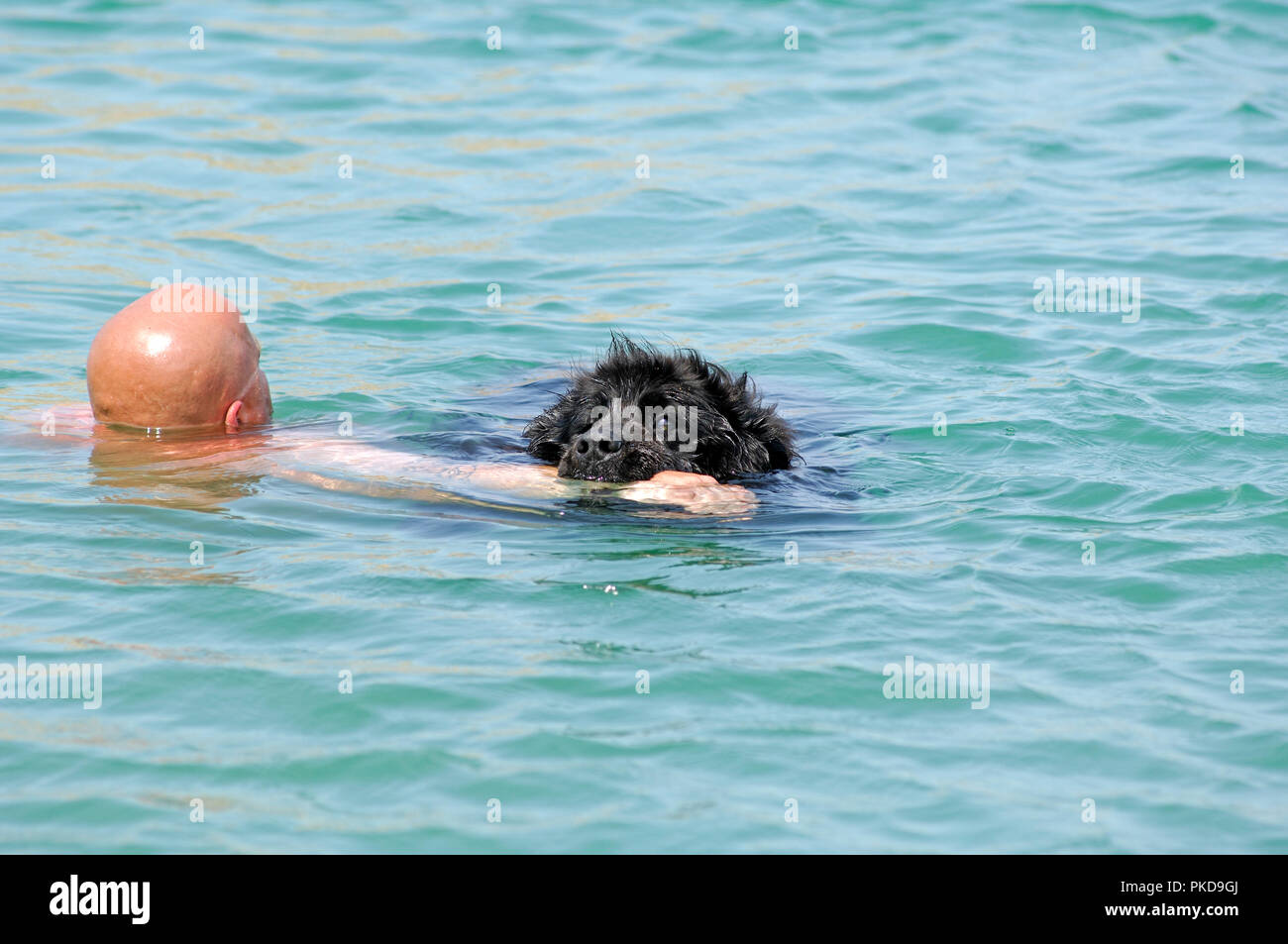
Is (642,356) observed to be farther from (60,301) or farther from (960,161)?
(960,161)

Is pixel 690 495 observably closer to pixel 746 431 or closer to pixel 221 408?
pixel 746 431

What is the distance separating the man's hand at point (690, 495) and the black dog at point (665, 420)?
0.11m

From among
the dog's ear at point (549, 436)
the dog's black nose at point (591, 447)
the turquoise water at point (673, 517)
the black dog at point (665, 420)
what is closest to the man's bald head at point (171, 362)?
the turquoise water at point (673, 517)

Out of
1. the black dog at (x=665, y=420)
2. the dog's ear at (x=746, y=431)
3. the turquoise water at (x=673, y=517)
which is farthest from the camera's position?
the dog's ear at (x=746, y=431)

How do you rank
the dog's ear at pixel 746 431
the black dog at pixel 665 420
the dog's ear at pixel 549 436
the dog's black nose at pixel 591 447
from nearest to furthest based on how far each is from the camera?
the dog's black nose at pixel 591 447, the black dog at pixel 665 420, the dog's ear at pixel 746 431, the dog's ear at pixel 549 436

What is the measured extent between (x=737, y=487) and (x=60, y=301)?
584cm

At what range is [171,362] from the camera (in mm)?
6672

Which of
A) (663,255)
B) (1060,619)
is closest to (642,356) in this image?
(1060,619)

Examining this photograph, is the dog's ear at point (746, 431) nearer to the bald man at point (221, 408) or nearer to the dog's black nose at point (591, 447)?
the bald man at point (221, 408)

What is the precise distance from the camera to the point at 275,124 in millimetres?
14297

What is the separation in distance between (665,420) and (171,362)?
2.30m

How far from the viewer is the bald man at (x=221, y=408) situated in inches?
259

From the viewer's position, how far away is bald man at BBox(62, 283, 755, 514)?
6586mm

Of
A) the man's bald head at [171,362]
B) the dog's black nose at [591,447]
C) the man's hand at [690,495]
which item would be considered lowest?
the man's hand at [690,495]
